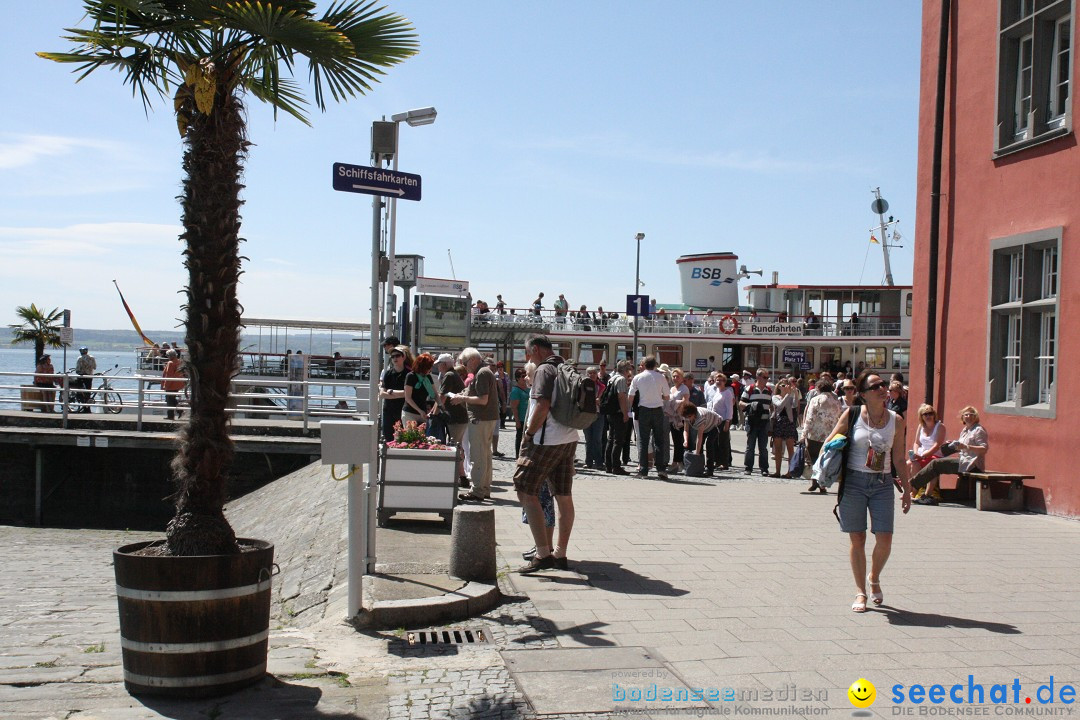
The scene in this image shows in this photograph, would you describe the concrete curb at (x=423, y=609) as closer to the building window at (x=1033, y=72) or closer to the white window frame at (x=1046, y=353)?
the white window frame at (x=1046, y=353)

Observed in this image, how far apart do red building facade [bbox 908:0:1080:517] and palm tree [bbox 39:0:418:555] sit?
9838 mm

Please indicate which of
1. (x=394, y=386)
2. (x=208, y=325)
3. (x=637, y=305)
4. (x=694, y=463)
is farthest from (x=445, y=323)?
(x=208, y=325)

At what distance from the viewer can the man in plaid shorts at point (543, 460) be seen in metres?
7.88

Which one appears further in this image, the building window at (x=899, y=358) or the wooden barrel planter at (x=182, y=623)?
the building window at (x=899, y=358)

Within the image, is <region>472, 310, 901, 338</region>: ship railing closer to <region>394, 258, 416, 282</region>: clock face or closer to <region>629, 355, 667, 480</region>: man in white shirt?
<region>394, 258, 416, 282</region>: clock face

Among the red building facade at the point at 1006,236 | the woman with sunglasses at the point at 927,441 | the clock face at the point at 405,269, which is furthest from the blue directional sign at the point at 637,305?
the woman with sunglasses at the point at 927,441

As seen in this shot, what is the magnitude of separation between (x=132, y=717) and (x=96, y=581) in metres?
7.68

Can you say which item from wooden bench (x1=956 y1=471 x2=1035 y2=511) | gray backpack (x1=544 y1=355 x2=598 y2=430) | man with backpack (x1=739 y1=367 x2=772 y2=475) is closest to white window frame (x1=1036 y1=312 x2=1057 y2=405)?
wooden bench (x1=956 y1=471 x2=1035 y2=511)

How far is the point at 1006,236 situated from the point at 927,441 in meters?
3.02

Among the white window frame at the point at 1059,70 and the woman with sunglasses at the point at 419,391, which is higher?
the white window frame at the point at 1059,70

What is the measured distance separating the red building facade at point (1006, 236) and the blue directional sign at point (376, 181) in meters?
8.41

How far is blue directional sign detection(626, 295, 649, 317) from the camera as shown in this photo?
A: 73.5 feet

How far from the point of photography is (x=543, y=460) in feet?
25.9

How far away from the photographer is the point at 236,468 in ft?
62.0
